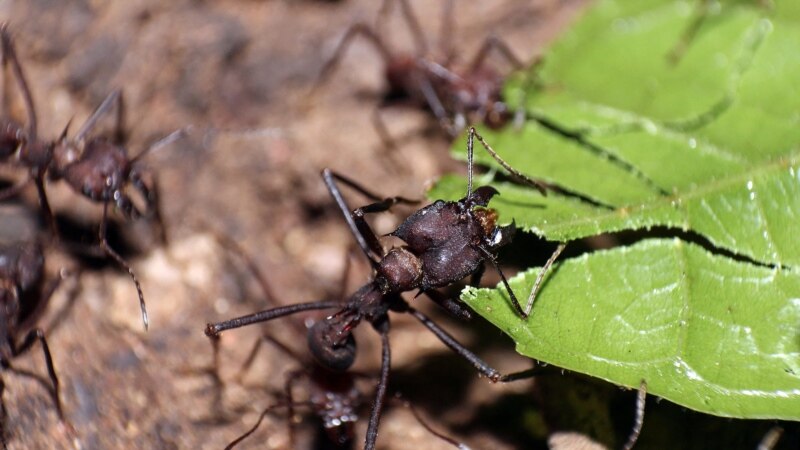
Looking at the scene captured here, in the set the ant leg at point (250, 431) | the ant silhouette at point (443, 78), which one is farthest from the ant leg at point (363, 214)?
the ant silhouette at point (443, 78)

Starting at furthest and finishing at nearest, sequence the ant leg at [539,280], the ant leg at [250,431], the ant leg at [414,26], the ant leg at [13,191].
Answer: the ant leg at [414,26]
the ant leg at [13,191]
the ant leg at [250,431]
the ant leg at [539,280]

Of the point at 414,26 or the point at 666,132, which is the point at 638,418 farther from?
the point at 414,26

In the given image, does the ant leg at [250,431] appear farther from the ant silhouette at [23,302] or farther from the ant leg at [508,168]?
the ant leg at [508,168]

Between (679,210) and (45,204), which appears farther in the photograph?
(45,204)

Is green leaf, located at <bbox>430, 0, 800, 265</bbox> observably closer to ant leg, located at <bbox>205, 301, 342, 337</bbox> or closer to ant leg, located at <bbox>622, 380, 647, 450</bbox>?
ant leg, located at <bbox>622, 380, 647, 450</bbox>

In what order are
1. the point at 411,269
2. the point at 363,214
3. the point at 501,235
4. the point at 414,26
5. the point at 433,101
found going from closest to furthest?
the point at 501,235
the point at 411,269
the point at 363,214
the point at 433,101
the point at 414,26

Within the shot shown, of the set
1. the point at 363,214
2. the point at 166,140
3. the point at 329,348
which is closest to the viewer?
the point at 363,214

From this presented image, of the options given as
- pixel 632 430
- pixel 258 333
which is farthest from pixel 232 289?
pixel 632 430

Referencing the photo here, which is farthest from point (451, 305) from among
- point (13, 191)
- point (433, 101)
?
point (13, 191)
